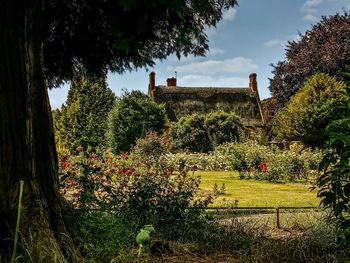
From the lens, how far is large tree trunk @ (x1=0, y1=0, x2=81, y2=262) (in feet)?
12.0

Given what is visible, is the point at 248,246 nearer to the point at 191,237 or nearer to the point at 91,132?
the point at 191,237

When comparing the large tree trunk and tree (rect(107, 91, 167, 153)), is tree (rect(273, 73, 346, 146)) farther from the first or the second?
the large tree trunk

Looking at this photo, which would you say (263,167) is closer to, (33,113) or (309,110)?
(309,110)

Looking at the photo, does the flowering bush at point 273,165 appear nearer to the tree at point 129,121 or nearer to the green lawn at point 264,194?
the green lawn at point 264,194

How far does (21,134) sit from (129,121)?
2418 centimetres

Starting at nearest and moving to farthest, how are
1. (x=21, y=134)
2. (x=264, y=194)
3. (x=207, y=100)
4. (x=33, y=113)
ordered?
(x=21, y=134), (x=33, y=113), (x=264, y=194), (x=207, y=100)

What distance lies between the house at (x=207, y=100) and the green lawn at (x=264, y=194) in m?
24.9

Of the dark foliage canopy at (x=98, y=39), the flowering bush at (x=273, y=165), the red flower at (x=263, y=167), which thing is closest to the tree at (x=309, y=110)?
the flowering bush at (x=273, y=165)

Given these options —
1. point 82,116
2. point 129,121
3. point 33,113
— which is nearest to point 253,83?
point 82,116

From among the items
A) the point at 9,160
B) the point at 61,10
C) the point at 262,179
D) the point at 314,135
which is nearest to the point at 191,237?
the point at 9,160

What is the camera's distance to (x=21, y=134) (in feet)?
12.1

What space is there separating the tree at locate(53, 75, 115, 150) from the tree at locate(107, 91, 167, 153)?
338cm

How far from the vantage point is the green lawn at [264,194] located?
10492 mm

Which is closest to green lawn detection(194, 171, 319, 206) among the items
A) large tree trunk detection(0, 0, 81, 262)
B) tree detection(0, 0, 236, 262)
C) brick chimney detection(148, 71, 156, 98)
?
tree detection(0, 0, 236, 262)
